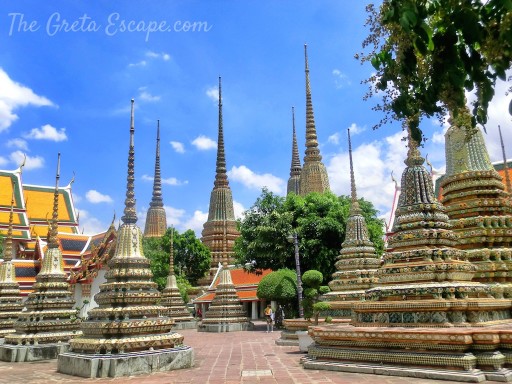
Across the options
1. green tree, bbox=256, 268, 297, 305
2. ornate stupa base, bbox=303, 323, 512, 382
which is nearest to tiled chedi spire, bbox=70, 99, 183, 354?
ornate stupa base, bbox=303, 323, 512, 382

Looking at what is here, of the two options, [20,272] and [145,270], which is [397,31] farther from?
[20,272]

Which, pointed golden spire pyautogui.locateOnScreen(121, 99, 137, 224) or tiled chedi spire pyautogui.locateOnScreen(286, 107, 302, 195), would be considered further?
tiled chedi spire pyautogui.locateOnScreen(286, 107, 302, 195)

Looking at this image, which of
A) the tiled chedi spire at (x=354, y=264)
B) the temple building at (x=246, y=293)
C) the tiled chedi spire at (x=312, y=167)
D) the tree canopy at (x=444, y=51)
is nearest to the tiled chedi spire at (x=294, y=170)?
the tiled chedi spire at (x=312, y=167)

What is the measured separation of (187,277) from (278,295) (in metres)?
27.3

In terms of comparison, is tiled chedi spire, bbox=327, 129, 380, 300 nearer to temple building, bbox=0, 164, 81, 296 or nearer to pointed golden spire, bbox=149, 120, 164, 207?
temple building, bbox=0, 164, 81, 296

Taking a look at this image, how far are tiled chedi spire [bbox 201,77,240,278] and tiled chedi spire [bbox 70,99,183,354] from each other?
38.7 m

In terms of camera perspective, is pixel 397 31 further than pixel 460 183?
No

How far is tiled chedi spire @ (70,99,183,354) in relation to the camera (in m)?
9.68

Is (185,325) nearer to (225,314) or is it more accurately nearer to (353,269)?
(225,314)

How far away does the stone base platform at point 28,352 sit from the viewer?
1245cm

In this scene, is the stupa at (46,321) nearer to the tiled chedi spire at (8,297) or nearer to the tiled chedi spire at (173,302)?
the tiled chedi spire at (8,297)

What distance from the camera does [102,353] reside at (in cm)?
941

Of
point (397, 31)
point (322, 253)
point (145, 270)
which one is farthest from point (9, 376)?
point (322, 253)

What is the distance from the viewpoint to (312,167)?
166 feet
